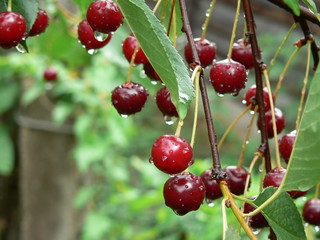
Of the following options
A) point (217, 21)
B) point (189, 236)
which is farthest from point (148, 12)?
point (217, 21)

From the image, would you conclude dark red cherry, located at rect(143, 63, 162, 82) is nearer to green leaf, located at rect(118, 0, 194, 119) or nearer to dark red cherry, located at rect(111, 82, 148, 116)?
dark red cherry, located at rect(111, 82, 148, 116)

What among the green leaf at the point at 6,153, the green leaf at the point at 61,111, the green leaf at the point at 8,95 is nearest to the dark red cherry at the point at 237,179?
the green leaf at the point at 61,111

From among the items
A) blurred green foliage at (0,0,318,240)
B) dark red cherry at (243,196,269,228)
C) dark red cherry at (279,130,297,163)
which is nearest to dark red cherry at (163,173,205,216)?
dark red cherry at (243,196,269,228)

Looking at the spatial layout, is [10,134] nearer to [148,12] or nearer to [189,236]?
[189,236]

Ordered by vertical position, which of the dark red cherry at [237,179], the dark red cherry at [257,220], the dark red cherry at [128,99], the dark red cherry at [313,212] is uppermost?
the dark red cherry at [128,99]

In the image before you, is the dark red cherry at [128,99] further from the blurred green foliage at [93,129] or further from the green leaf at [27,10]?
the blurred green foliage at [93,129]

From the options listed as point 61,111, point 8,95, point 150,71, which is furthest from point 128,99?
point 8,95
